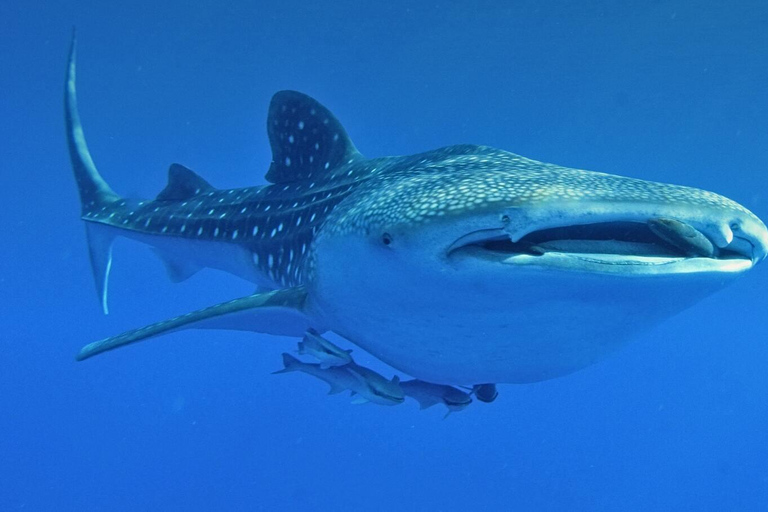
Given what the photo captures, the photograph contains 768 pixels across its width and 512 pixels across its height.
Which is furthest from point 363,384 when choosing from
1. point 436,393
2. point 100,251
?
point 100,251

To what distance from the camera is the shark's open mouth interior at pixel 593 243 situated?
8.30ft

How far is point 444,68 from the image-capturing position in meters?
15.5

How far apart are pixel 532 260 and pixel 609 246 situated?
377 millimetres

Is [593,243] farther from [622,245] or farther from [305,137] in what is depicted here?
[305,137]

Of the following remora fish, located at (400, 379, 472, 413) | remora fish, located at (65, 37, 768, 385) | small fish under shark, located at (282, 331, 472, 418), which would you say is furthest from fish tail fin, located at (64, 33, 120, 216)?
remora fish, located at (400, 379, 472, 413)

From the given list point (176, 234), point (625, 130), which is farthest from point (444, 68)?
point (176, 234)

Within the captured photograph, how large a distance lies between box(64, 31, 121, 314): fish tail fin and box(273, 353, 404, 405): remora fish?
465cm

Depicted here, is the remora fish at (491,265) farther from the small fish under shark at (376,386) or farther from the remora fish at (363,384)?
the remora fish at (363,384)

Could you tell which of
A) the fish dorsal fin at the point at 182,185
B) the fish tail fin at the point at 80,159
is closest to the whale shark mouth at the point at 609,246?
the fish dorsal fin at the point at 182,185

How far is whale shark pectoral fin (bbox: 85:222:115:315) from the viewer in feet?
25.7

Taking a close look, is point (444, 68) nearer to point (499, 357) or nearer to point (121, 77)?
point (121, 77)

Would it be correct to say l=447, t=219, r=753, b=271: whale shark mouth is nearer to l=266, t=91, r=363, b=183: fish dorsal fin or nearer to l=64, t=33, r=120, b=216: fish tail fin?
l=266, t=91, r=363, b=183: fish dorsal fin

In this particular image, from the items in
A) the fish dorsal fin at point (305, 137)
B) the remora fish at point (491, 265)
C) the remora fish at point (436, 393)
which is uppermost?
the fish dorsal fin at point (305, 137)

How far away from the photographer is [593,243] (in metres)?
2.57
